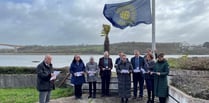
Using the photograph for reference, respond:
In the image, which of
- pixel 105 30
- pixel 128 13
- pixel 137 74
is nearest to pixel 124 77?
pixel 137 74

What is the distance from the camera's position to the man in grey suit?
36.5 ft

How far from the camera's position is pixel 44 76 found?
1110cm

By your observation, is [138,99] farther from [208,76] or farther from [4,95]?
[4,95]

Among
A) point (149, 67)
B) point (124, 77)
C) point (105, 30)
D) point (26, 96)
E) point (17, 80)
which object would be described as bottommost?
point (26, 96)

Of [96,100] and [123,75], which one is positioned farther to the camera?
[96,100]

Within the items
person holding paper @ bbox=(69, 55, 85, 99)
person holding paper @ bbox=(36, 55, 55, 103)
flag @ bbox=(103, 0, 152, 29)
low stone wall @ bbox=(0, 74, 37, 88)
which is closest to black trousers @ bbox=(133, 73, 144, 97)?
person holding paper @ bbox=(69, 55, 85, 99)

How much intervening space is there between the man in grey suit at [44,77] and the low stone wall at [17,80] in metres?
7.15

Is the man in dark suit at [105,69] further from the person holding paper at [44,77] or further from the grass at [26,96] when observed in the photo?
the person holding paper at [44,77]

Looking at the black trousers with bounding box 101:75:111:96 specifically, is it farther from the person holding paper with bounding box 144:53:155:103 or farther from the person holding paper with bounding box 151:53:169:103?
the person holding paper with bounding box 151:53:169:103

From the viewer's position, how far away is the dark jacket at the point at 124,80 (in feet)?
41.9

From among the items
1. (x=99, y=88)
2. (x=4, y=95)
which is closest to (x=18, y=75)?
(x=4, y=95)

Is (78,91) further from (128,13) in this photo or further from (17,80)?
(17,80)

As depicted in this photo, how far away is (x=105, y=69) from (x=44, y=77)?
296cm

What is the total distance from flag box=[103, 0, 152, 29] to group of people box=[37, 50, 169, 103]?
87.4 inches
